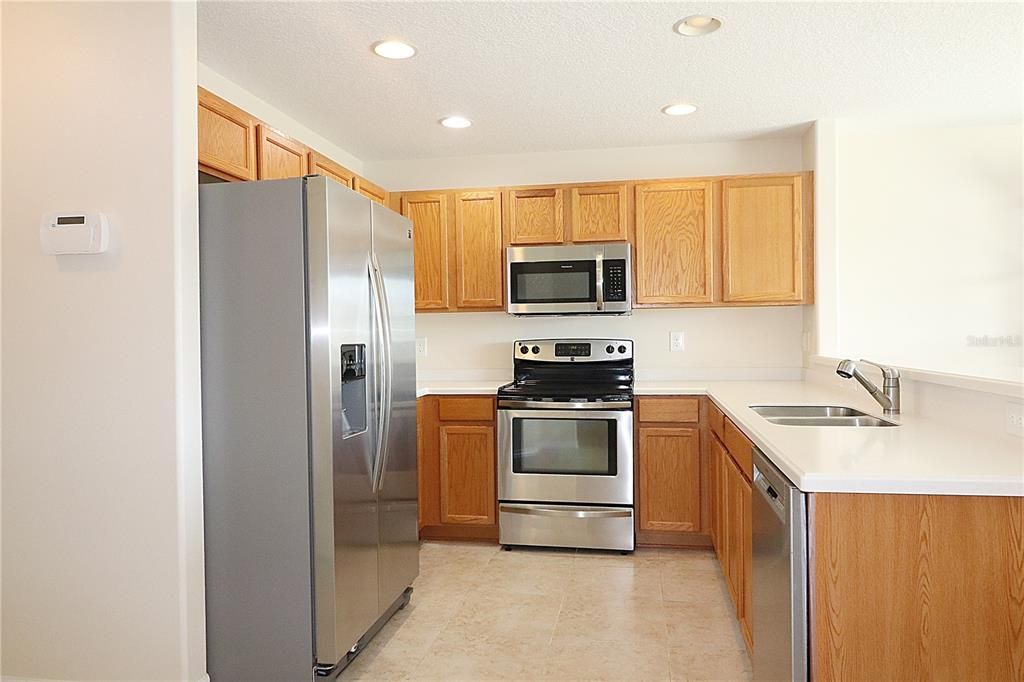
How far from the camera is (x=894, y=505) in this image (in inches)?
61.9

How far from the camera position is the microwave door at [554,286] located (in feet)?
13.4

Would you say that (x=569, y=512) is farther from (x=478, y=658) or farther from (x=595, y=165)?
(x=595, y=165)

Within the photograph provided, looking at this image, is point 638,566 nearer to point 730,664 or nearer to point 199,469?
point 730,664

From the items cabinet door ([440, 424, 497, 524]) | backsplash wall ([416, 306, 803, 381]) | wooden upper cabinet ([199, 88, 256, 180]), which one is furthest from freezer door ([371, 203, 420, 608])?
backsplash wall ([416, 306, 803, 381])

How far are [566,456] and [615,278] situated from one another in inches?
40.9

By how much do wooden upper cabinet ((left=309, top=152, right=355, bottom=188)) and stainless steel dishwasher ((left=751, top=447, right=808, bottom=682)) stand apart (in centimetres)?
248

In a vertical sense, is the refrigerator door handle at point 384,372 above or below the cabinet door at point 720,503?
above

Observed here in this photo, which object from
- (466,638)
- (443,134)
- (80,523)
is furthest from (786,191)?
(80,523)

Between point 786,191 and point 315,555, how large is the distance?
3.12 m

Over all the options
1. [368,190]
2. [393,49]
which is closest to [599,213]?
[368,190]

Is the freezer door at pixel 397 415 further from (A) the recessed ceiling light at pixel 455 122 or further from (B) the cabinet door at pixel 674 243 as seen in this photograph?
(B) the cabinet door at pixel 674 243

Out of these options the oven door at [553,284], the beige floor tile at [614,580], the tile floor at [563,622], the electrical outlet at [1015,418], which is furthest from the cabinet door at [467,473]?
the electrical outlet at [1015,418]

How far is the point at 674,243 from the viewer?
407 centimetres

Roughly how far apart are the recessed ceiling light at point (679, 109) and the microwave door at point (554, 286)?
88 centimetres
